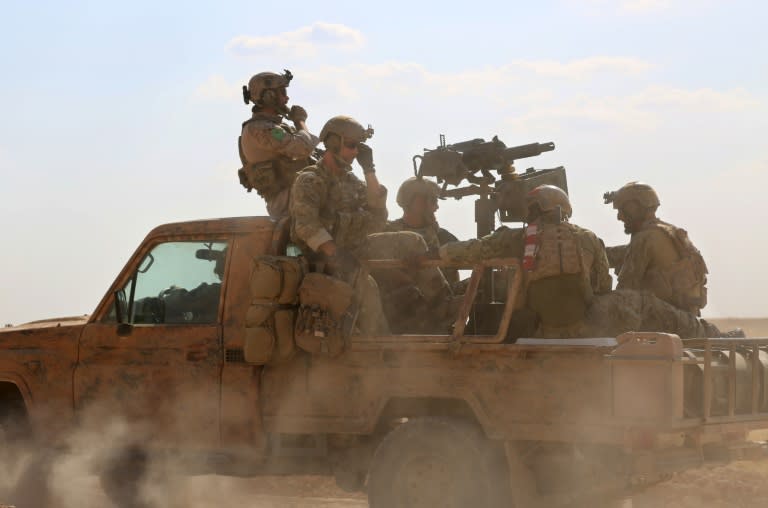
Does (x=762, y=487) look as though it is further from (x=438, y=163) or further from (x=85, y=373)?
(x=85, y=373)

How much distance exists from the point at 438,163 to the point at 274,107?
1.69 meters

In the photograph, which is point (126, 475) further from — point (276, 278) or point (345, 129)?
point (345, 129)

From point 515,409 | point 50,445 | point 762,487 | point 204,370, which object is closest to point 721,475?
point 762,487

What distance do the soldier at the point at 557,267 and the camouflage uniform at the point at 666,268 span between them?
1277mm

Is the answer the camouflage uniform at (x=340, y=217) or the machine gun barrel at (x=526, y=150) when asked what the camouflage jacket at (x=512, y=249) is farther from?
the machine gun barrel at (x=526, y=150)

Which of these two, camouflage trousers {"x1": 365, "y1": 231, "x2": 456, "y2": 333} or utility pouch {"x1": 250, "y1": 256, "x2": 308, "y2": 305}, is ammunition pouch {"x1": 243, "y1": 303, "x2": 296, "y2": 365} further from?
camouflage trousers {"x1": 365, "y1": 231, "x2": 456, "y2": 333}

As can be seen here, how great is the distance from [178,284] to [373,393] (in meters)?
1.64

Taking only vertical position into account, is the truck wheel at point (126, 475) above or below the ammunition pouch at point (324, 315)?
below

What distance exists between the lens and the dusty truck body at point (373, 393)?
18.4ft

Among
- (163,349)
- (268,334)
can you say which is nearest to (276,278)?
(268,334)

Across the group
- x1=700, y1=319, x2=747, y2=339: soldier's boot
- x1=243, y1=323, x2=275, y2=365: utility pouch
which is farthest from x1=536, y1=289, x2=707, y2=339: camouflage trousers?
x1=243, y1=323, x2=275, y2=365: utility pouch

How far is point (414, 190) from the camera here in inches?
365

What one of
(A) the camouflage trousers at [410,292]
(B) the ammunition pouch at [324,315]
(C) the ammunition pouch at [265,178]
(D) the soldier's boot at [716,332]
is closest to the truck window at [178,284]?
(B) the ammunition pouch at [324,315]

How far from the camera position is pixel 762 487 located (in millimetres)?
8859
